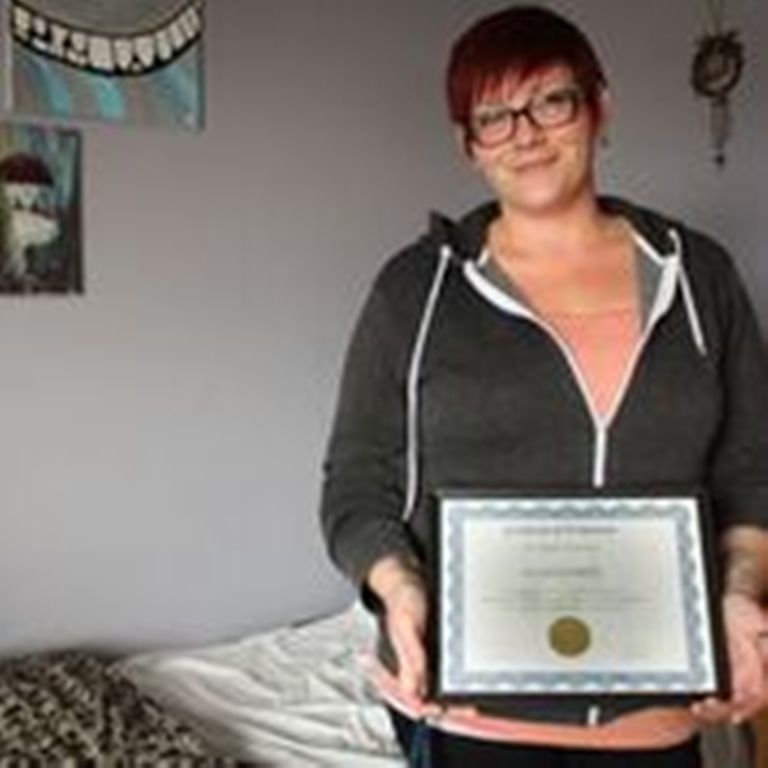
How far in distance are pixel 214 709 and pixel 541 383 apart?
3.80 ft

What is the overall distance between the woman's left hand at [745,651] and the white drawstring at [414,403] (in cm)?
29

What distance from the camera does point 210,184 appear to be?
2475mm

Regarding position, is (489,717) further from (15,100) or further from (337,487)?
(15,100)

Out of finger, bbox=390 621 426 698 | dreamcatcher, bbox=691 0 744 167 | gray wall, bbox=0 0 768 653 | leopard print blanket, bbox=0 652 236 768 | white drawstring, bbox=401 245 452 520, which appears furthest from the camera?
dreamcatcher, bbox=691 0 744 167

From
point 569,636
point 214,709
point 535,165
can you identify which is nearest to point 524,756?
Answer: point 569,636

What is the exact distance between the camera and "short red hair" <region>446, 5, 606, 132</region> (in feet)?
3.92

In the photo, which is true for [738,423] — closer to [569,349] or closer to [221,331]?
[569,349]

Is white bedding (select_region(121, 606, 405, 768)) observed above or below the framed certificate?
below

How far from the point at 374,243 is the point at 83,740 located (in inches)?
45.6

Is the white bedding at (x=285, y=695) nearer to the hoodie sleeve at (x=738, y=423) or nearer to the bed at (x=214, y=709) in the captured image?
the bed at (x=214, y=709)

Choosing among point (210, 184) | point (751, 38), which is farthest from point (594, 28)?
point (210, 184)

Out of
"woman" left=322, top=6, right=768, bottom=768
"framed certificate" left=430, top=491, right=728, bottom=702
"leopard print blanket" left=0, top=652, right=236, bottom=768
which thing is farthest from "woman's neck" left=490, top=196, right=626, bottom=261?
"leopard print blanket" left=0, top=652, right=236, bottom=768

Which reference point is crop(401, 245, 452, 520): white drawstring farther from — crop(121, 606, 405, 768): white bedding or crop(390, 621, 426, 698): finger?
crop(121, 606, 405, 768): white bedding

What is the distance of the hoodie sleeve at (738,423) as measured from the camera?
1238 millimetres
